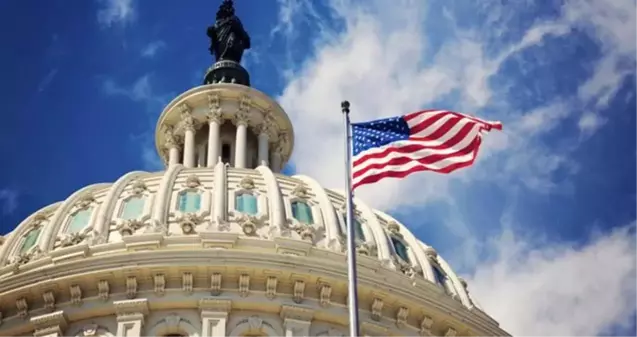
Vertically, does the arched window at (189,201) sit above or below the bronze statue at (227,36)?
below

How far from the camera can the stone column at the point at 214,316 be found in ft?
163

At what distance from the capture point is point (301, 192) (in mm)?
58406

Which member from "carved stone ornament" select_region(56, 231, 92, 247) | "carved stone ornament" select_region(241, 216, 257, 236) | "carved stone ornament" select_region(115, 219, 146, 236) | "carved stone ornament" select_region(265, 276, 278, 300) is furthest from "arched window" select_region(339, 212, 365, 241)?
"carved stone ornament" select_region(56, 231, 92, 247)

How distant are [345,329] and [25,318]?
11.4m

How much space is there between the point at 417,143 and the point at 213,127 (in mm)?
33025

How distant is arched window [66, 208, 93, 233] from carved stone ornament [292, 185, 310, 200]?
8179 mm

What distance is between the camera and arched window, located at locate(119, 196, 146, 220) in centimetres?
5600

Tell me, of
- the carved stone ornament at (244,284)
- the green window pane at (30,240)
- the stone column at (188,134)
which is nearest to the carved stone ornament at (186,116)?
the stone column at (188,134)

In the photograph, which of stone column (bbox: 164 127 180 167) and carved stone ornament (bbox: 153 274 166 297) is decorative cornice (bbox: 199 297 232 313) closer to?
carved stone ornament (bbox: 153 274 166 297)

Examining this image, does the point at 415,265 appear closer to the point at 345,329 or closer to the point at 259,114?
the point at 345,329

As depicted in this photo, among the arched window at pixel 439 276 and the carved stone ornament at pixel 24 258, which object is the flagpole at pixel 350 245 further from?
the arched window at pixel 439 276

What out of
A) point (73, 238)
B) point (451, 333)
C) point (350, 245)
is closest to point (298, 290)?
point (451, 333)

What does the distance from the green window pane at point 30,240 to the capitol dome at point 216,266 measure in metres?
0.10

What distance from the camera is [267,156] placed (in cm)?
6981
